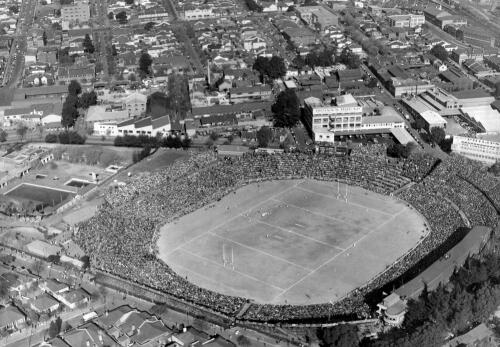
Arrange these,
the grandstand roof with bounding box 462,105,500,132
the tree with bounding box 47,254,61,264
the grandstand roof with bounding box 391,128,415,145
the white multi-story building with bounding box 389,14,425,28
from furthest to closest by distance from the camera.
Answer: the white multi-story building with bounding box 389,14,425,28 < the grandstand roof with bounding box 462,105,500,132 < the grandstand roof with bounding box 391,128,415,145 < the tree with bounding box 47,254,61,264

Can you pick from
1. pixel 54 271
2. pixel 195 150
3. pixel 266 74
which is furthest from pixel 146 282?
pixel 266 74

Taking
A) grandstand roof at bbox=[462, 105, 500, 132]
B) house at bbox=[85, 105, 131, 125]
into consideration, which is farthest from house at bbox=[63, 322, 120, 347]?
grandstand roof at bbox=[462, 105, 500, 132]

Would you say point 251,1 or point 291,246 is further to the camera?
point 251,1

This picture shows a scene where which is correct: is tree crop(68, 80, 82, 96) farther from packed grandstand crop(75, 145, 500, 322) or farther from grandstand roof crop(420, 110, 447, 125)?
grandstand roof crop(420, 110, 447, 125)

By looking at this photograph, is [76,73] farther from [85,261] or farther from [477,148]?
[477,148]

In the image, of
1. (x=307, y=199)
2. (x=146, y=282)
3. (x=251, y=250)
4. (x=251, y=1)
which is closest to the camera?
(x=146, y=282)

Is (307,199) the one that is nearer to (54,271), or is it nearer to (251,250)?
(251,250)
